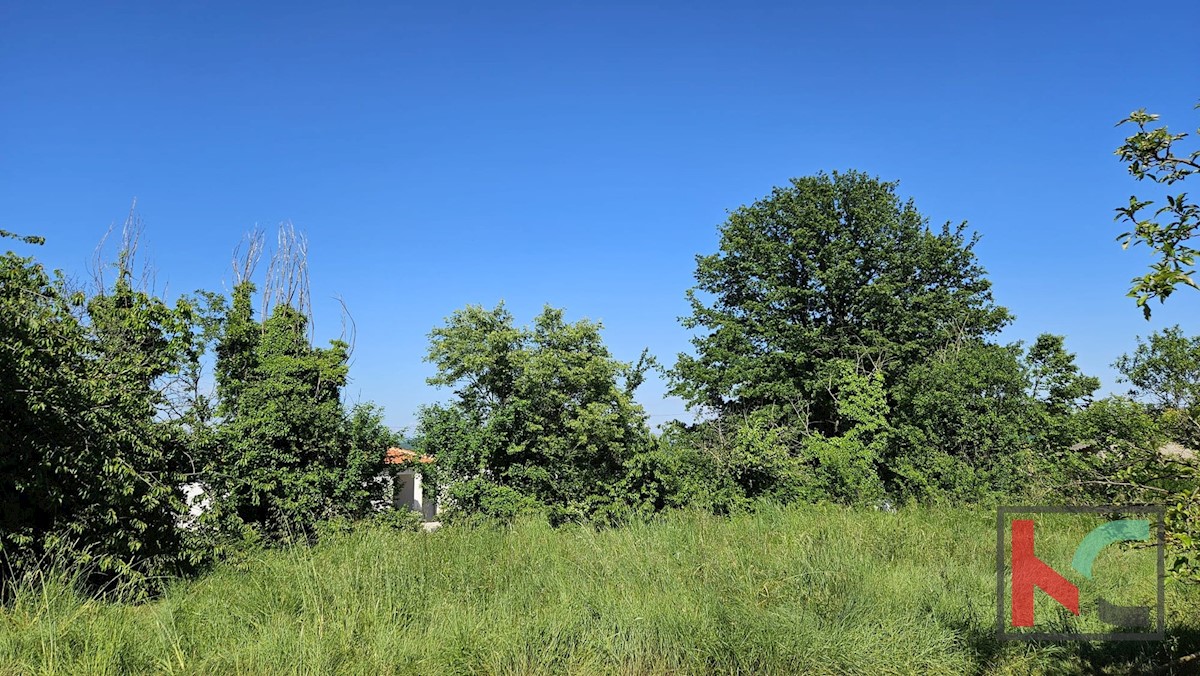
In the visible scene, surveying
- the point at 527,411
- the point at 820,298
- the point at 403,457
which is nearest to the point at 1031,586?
the point at 527,411

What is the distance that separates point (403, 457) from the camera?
38.9 feet

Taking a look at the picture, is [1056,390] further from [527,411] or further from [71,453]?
[71,453]

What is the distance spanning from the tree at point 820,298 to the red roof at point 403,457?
27.5ft

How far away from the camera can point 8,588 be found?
20.5ft

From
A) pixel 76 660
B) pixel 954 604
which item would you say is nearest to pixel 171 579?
pixel 76 660

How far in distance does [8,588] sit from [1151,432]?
893 centimetres

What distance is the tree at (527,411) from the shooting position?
11258 millimetres

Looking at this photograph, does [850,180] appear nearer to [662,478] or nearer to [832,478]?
[832,478]

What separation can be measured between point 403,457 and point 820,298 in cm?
1185

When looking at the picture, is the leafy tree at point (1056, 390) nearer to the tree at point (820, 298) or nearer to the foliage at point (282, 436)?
the tree at point (820, 298)

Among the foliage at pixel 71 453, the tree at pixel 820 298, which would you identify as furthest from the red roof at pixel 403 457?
the tree at pixel 820 298

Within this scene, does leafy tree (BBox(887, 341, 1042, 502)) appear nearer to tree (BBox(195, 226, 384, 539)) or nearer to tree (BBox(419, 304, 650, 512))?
tree (BBox(419, 304, 650, 512))

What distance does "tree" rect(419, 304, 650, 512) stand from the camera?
11.3 metres

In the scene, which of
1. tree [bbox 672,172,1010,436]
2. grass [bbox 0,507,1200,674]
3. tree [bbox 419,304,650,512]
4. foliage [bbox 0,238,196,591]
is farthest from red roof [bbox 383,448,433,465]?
tree [bbox 672,172,1010,436]
